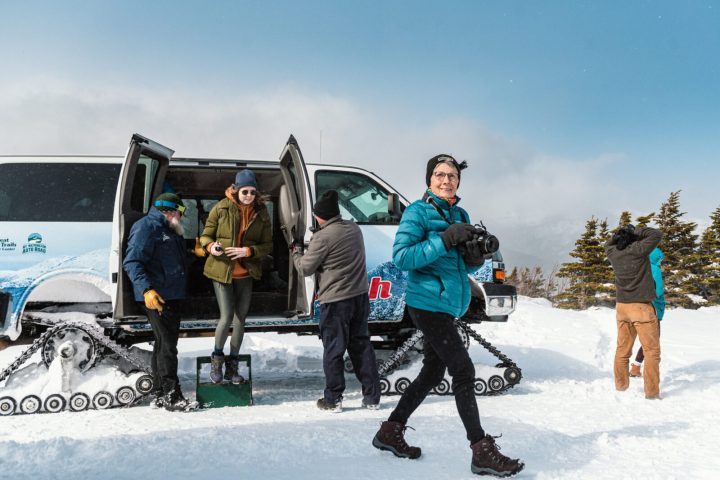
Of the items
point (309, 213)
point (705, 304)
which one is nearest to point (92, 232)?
point (309, 213)

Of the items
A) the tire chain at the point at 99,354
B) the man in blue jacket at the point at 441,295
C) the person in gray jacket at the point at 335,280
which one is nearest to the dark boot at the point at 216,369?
the tire chain at the point at 99,354

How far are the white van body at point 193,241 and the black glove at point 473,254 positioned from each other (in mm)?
1636

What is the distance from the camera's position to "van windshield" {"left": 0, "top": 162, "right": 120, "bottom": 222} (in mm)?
5316

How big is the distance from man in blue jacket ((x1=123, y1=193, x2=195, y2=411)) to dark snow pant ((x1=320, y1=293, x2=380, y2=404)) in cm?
130

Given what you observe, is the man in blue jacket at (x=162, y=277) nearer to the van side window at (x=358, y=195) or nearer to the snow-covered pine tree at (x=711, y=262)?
the van side window at (x=358, y=195)

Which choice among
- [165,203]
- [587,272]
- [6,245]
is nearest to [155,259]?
[165,203]

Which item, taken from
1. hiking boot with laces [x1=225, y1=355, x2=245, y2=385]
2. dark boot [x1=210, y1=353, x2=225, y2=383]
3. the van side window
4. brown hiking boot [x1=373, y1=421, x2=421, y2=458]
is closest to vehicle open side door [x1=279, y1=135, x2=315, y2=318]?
the van side window

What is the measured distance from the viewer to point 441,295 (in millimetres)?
3305

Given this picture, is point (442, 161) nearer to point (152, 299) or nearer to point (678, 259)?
point (152, 299)

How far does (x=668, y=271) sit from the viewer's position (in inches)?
1199

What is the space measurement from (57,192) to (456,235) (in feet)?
13.8

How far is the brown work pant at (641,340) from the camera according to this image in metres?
5.72

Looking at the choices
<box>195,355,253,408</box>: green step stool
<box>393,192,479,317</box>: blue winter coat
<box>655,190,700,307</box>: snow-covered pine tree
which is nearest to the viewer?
<box>393,192,479,317</box>: blue winter coat

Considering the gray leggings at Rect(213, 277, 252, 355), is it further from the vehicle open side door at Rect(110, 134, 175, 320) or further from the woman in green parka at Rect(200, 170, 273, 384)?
the vehicle open side door at Rect(110, 134, 175, 320)
